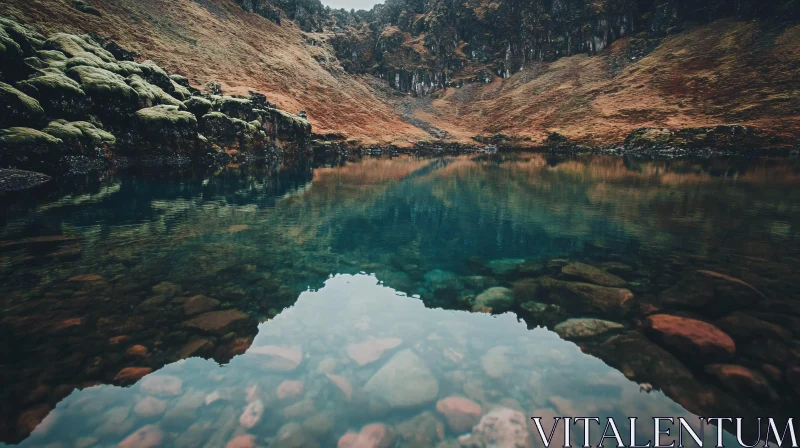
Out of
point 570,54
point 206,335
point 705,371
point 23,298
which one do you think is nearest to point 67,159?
point 23,298

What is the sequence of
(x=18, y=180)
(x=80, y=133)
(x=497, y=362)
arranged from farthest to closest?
1. (x=80, y=133)
2. (x=18, y=180)
3. (x=497, y=362)

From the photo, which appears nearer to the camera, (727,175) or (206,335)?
(206,335)

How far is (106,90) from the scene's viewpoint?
4306cm

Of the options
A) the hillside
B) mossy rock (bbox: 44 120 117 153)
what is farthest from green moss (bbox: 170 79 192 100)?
the hillside

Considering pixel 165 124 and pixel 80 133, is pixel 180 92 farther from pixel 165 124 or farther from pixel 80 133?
pixel 80 133

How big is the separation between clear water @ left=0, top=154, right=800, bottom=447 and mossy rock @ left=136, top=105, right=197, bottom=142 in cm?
3175

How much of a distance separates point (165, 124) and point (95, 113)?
318 inches

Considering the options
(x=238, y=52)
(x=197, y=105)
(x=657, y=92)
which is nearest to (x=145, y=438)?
(x=197, y=105)

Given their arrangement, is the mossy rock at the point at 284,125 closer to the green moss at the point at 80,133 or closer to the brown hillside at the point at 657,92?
the green moss at the point at 80,133

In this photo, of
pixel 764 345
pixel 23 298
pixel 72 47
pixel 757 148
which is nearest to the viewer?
pixel 764 345

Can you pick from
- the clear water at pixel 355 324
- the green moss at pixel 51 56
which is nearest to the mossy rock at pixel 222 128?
the green moss at pixel 51 56

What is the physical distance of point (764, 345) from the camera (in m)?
7.26

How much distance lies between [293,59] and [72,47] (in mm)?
91554

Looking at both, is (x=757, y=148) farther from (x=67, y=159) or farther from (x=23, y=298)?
(x=67, y=159)
